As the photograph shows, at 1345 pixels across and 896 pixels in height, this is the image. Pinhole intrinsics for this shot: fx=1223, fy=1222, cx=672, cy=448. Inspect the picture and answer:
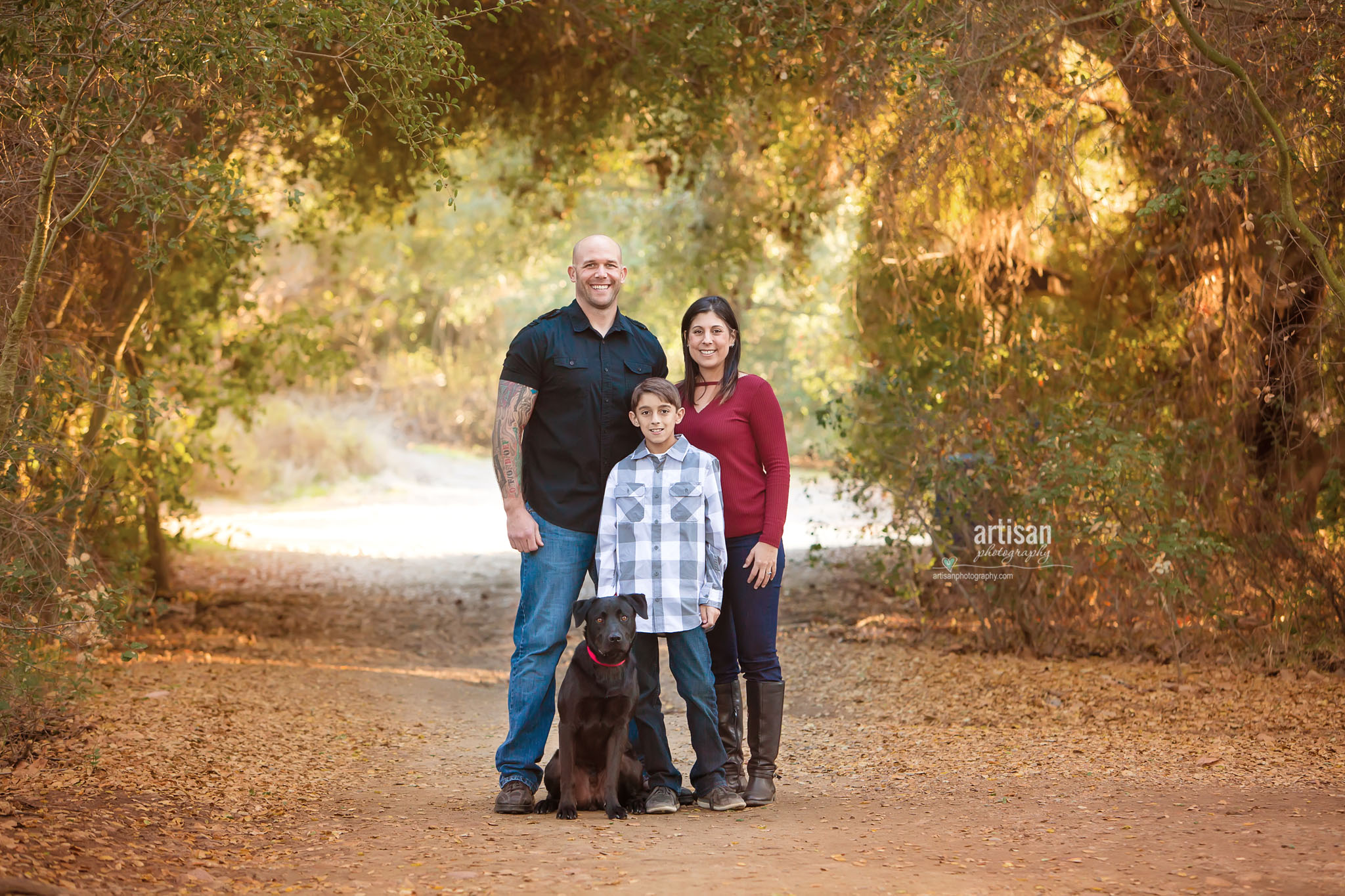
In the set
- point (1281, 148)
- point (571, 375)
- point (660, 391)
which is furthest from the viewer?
point (1281, 148)

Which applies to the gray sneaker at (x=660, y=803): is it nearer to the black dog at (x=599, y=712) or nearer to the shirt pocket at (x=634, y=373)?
the black dog at (x=599, y=712)

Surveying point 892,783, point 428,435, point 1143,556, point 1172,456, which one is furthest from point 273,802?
point 428,435

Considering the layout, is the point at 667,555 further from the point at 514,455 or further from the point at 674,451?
the point at 514,455

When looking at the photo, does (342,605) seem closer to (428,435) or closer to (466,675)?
(466,675)

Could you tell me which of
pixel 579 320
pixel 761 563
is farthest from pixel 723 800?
pixel 579 320

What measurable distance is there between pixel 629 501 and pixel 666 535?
180mm

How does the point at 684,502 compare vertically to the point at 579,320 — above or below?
below

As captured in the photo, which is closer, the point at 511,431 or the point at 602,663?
the point at 602,663

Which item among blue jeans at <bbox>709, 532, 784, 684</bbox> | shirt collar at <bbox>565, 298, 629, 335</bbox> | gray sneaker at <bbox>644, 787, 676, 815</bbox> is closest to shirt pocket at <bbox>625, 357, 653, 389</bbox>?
shirt collar at <bbox>565, 298, 629, 335</bbox>

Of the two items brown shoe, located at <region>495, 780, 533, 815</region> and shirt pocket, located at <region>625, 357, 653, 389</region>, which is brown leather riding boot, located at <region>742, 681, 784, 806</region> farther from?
shirt pocket, located at <region>625, 357, 653, 389</region>

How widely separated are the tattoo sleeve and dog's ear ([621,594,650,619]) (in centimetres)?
60

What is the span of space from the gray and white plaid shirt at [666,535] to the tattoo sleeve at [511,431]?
14.2 inches

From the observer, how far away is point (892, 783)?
199 inches

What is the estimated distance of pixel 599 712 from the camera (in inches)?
164
